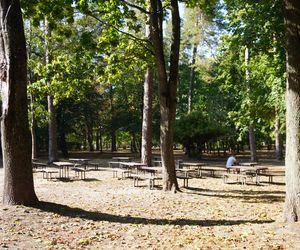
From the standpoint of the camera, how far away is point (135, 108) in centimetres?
4184

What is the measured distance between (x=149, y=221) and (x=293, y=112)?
3794 mm

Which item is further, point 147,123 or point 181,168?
point 147,123

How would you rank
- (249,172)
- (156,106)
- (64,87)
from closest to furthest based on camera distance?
(64,87) → (249,172) → (156,106)

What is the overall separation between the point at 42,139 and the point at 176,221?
35.3m

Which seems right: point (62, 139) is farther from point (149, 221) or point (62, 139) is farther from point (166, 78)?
point (149, 221)

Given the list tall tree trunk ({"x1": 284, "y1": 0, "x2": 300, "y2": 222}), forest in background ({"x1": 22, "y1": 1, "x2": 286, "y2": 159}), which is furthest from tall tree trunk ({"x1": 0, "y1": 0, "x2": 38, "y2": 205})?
tall tree trunk ({"x1": 284, "y1": 0, "x2": 300, "y2": 222})

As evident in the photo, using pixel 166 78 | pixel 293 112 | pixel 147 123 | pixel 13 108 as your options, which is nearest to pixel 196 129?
pixel 147 123

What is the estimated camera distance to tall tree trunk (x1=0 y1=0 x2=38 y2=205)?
341 inches

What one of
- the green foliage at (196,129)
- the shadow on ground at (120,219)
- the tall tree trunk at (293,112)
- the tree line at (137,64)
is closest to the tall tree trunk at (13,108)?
the tree line at (137,64)

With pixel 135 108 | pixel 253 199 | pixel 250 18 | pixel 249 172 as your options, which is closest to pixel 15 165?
pixel 253 199

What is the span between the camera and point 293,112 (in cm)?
682

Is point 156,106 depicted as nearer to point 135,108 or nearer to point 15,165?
point 135,108

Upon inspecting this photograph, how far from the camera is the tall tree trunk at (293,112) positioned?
6.80 m

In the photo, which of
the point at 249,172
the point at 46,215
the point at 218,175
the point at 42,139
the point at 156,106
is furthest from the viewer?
the point at 42,139
